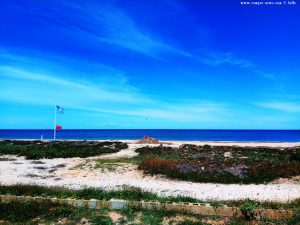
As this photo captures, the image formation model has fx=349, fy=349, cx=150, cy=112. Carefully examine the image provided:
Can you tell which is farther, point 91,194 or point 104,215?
point 91,194

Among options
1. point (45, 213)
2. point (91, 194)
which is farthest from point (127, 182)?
point (45, 213)

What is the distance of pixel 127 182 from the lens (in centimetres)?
1850

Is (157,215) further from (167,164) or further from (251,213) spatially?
(167,164)

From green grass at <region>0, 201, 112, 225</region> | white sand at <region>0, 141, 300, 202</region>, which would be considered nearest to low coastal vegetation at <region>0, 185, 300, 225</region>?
green grass at <region>0, 201, 112, 225</region>

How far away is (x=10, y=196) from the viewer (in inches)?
479

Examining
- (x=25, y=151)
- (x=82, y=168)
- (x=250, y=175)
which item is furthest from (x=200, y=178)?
(x=25, y=151)

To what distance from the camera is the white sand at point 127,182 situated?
15312 mm

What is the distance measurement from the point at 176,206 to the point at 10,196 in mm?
5811

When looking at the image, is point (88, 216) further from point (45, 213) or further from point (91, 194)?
point (91, 194)

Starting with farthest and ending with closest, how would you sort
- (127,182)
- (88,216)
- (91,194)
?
(127,182)
(91,194)
(88,216)

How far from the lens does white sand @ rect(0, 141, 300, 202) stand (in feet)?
50.2

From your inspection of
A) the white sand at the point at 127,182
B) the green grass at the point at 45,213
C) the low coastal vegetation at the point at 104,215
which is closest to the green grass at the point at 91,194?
the low coastal vegetation at the point at 104,215

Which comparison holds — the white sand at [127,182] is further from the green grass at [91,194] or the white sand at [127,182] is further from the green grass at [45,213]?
the green grass at [45,213]

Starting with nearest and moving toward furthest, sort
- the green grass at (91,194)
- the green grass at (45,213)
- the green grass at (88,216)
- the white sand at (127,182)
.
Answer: the green grass at (88,216), the green grass at (45,213), the green grass at (91,194), the white sand at (127,182)
